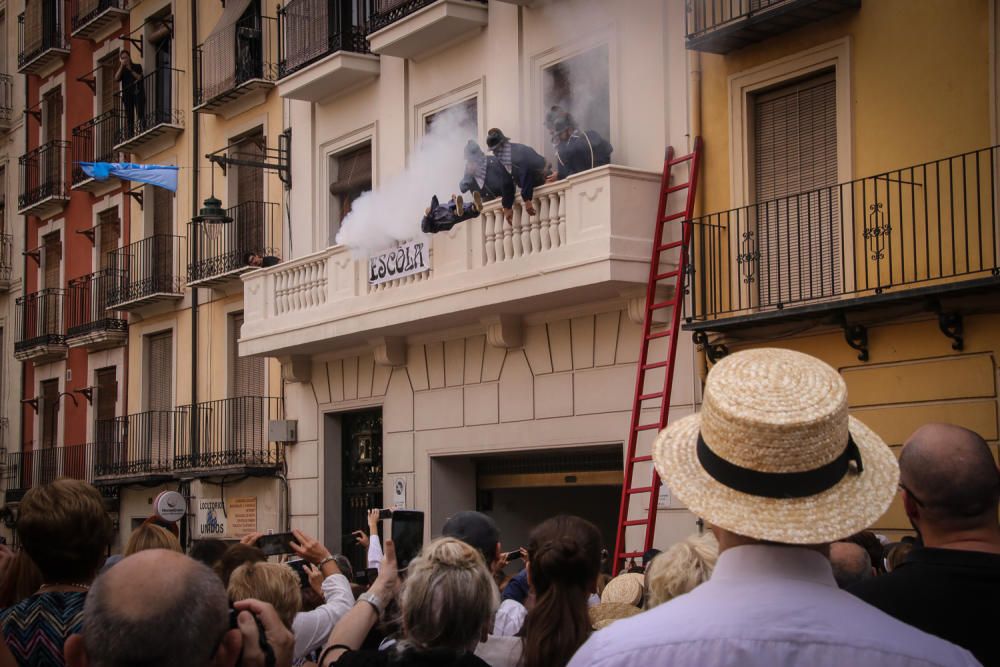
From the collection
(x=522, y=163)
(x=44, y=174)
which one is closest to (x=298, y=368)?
(x=522, y=163)

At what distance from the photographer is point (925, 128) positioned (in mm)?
11164

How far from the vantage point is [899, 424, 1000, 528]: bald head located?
3.71m

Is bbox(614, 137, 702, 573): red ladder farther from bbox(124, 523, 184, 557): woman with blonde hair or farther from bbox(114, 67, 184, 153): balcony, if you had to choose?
bbox(114, 67, 184, 153): balcony

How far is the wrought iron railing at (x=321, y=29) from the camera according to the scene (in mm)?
17359

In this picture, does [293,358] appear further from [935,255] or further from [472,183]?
[935,255]

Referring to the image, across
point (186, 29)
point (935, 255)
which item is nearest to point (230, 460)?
point (186, 29)

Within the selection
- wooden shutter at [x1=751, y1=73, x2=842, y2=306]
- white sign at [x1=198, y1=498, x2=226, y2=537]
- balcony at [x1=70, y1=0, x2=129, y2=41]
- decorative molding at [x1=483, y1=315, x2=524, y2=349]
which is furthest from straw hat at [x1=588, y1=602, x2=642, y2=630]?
balcony at [x1=70, y1=0, x2=129, y2=41]

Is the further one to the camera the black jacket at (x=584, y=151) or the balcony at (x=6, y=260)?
the balcony at (x=6, y=260)

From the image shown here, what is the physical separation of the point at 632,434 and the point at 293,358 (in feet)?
22.7

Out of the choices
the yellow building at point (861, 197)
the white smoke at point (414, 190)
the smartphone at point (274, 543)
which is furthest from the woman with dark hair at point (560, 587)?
the white smoke at point (414, 190)

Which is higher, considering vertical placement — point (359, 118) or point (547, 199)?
point (359, 118)

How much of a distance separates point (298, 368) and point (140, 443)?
16.1 ft

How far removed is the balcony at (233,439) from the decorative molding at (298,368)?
0.67 meters

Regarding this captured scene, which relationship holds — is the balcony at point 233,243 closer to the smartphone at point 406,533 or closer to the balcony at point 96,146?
the balcony at point 96,146
